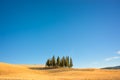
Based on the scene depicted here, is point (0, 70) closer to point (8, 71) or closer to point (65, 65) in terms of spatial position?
point (8, 71)

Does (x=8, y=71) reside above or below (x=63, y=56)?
below

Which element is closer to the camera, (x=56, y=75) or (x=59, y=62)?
(x=56, y=75)

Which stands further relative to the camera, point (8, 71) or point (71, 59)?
point (71, 59)

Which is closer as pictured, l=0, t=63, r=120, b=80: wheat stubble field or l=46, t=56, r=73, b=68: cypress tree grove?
l=0, t=63, r=120, b=80: wheat stubble field

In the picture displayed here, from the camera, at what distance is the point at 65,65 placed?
101750mm

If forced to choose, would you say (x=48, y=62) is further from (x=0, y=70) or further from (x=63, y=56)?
(x=0, y=70)

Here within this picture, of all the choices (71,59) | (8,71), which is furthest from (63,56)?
(8,71)

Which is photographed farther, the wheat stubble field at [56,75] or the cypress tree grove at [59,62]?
the cypress tree grove at [59,62]

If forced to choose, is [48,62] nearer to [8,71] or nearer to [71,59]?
[71,59]

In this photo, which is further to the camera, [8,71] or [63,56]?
[63,56]

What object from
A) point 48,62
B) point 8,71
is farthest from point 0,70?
point 48,62

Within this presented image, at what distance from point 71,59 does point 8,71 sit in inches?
2068

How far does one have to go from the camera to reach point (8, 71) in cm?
5741

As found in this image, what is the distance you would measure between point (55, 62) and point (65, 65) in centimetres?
605
